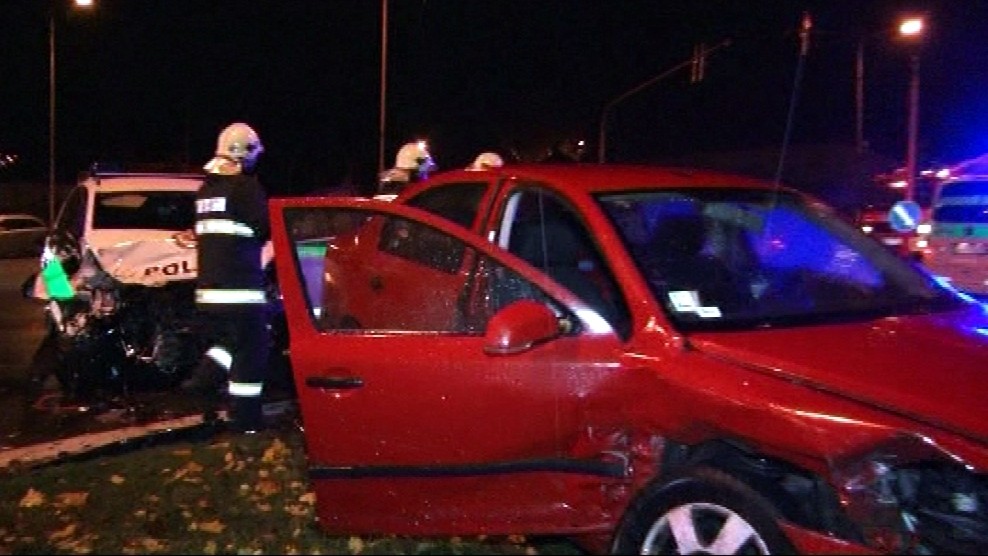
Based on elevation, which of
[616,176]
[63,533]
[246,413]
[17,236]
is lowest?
[63,533]

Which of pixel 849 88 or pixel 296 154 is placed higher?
pixel 849 88

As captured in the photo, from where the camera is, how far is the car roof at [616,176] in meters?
4.45

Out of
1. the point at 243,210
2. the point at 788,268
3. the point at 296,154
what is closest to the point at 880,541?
the point at 788,268

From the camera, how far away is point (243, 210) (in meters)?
6.36

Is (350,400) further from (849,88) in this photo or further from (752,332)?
(849,88)

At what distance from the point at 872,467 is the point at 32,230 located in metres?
29.5

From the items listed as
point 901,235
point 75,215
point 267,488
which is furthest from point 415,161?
point 901,235

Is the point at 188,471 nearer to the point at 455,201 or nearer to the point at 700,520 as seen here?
the point at 455,201

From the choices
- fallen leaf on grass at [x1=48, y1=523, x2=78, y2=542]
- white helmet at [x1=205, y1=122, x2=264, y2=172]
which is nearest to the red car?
fallen leaf on grass at [x1=48, y1=523, x2=78, y2=542]

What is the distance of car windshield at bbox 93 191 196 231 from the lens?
33.2ft

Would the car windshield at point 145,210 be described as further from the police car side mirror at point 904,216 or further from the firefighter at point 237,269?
the police car side mirror at point 904,216

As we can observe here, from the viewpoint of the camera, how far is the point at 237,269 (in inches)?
252

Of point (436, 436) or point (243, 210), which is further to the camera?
point (243, 210)

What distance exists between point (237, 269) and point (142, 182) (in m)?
4.53
